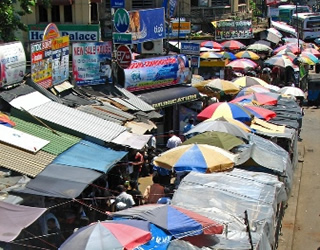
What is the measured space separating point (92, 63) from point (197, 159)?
586 cm

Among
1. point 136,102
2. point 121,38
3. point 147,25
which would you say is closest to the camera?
point 136,102

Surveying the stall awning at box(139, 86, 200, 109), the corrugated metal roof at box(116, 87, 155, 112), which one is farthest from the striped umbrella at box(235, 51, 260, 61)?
the corrugated metal roof at box(116, 87, 155, 112)

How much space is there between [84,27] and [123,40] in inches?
82.2

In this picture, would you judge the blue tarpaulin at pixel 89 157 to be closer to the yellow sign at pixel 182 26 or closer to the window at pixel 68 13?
the window at pixel 68 13

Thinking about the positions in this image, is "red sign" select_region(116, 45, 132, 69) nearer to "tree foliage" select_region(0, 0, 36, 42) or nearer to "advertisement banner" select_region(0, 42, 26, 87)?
"tree foliage" select_region(0, 0, 36, 42)

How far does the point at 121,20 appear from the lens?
18891 millimetres

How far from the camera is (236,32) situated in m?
38.8

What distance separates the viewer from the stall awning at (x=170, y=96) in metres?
18.7

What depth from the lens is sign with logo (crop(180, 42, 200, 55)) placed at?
23.5m

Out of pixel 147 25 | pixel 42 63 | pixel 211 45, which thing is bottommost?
pixel 211 45

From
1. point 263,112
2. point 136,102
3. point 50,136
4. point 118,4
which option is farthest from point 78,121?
point 263,112

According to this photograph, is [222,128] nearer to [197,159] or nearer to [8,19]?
[197,159]

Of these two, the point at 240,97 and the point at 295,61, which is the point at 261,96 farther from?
the point at 295,61

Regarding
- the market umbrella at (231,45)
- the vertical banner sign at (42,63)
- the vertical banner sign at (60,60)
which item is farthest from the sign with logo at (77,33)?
the market umbrella at (231,45)
